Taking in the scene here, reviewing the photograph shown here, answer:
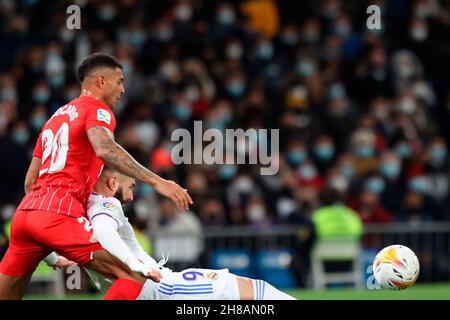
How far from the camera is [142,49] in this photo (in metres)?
21.1

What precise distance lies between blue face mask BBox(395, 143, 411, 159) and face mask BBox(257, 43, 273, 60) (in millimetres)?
2984

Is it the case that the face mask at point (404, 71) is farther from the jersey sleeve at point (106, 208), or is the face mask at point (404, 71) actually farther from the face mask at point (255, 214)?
the jersey sleeve at point (106, 208)

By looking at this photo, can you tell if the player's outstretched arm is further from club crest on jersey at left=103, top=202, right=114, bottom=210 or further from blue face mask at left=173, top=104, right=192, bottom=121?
blue face mask at left=173, top=104, right=192, bottom=121

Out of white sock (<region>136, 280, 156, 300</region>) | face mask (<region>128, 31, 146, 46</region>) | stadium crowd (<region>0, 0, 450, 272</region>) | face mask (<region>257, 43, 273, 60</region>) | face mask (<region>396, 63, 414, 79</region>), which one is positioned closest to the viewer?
white sock (<region>136, 280, 156, 300</region>)

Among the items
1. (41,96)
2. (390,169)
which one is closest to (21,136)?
(41,96)

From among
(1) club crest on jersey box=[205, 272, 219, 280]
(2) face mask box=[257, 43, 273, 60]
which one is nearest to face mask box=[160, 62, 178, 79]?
(2) face mask box=[257, 43, 273, 60]

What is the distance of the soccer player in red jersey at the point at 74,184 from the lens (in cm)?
862

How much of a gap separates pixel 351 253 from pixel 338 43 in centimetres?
616

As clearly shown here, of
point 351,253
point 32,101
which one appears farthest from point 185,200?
point 32,101

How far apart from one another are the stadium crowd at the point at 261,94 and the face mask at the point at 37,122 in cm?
2

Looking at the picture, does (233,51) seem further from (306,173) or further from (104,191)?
(104,191)

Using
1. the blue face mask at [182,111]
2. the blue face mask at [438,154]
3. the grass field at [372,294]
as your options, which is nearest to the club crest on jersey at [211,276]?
the grass field at [372,294]

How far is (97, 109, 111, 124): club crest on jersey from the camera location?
8.79 m

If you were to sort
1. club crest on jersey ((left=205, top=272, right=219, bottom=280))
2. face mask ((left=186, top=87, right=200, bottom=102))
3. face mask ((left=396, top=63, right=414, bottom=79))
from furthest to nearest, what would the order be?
1. face mask ((left=396, top=63, right=414, bottom=79))
2. face mask ((left=186, top=87, right=200, bottom=102))
3. club crest on jersey ((left=205, top=272, right=219, bottom=280))
